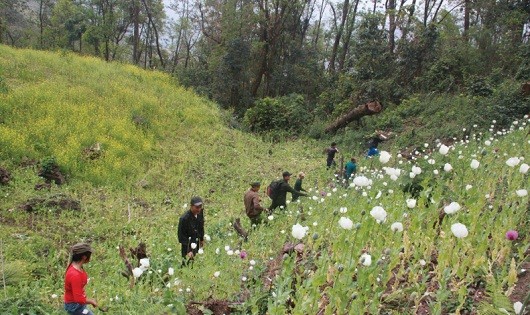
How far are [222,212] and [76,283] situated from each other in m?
5.40

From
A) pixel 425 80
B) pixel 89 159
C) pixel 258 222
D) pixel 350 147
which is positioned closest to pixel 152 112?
pixel 89 159

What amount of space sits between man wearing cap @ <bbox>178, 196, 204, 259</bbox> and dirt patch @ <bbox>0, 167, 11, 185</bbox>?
554cm

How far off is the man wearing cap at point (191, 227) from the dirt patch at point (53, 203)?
3.91 meters

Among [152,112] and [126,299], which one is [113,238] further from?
[152,112]

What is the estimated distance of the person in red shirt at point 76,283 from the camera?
3746 millimetres

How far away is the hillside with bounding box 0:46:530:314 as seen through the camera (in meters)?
3.36

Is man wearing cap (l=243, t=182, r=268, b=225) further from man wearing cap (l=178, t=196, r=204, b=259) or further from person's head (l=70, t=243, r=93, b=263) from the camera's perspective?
person's head (l=70, t=243, r=93, b=263)

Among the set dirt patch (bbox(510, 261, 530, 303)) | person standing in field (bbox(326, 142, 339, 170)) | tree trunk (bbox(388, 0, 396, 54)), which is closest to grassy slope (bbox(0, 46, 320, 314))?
person standing in field (bbox(326, 142, 339, 170))

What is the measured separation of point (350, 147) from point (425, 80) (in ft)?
20.2

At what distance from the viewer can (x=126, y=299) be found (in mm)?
4043

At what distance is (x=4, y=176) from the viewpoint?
8805 millimetres

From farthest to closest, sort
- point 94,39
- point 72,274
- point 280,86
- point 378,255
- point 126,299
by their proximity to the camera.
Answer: point 94,39 < point 280,86 < point 126,299 < point 72,274 < point 378,255

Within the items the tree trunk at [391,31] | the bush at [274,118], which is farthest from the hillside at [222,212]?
the tree trunk at [391,31]

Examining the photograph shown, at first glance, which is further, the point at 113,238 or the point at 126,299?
the point at 113,238
